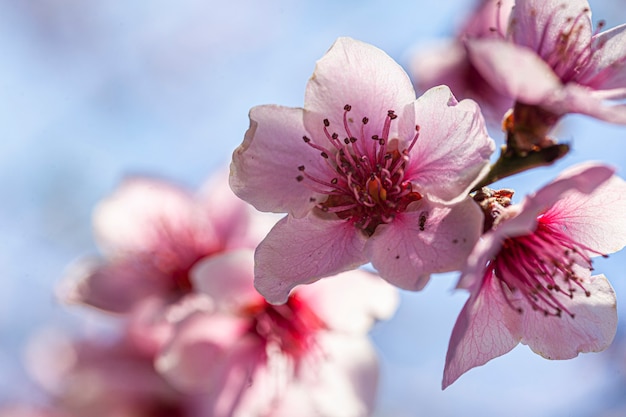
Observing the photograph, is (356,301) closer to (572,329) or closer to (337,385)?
(337,385)

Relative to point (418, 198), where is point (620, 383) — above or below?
below

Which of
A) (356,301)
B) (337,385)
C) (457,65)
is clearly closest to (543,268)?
(356,301)

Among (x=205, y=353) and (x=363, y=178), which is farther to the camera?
(x=205, y=353)

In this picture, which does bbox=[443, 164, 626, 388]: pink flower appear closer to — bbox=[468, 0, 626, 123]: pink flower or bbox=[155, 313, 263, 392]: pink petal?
bbox=[468, 0, 626, 123]: pink flower


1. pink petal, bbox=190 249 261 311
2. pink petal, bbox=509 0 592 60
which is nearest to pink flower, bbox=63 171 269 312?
pink petal, bbox=190 249 261 311

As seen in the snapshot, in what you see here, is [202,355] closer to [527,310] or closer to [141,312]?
[141,312]

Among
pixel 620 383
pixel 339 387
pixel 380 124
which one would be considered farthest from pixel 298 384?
pixel 620 383

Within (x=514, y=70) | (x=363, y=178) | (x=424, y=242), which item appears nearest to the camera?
(x=514, y=70)
